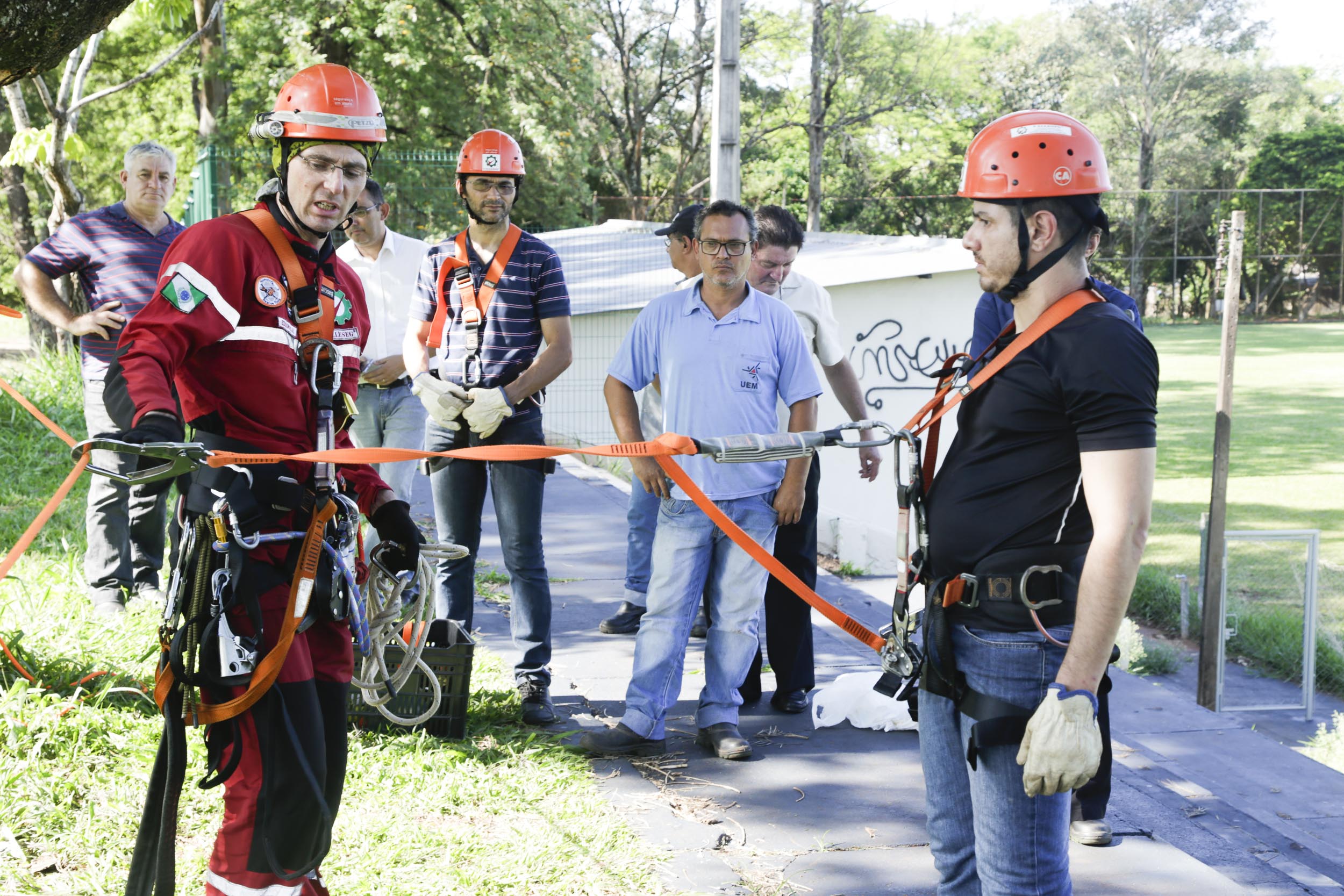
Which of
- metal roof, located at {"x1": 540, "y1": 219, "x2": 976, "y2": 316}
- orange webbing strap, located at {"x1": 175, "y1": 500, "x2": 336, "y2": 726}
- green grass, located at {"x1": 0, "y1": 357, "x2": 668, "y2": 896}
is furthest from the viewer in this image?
metal roof, located at {"x1": 540, "y1": 219, "x2": 976, "y2": 316}

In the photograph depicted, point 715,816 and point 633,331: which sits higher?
point 633,331

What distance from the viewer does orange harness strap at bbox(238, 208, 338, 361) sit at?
2.92 meters

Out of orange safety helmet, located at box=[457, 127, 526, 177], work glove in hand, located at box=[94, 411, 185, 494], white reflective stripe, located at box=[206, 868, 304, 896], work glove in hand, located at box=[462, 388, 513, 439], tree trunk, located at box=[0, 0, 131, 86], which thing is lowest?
white reflective stripe, located at box=[206, 868, 304, 896]

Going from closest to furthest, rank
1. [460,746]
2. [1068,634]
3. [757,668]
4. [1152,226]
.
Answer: [1068,634], [460,746], [757,668], [1152,226]

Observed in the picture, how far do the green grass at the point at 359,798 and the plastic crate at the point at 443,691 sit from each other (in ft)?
0.22

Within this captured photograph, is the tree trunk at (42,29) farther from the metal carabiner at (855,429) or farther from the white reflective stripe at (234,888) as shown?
the metal carabiner at (855,429)

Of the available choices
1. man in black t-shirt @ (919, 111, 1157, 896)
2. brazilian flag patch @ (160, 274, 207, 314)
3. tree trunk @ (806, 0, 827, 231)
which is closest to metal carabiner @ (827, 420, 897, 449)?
man in black t-shirt @ (919, 111, 1157, 896)

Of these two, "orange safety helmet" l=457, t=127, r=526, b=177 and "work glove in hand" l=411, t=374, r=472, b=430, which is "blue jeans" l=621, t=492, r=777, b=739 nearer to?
"work glove in hand" l=411, t=374, r=472, b=430

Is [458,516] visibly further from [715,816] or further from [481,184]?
[715,816]

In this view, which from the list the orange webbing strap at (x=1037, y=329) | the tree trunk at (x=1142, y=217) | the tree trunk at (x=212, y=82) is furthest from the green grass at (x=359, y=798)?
the tree trunk at (x=1142, y=217)

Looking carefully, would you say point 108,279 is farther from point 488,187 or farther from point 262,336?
point 262,336

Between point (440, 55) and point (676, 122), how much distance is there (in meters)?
22.4

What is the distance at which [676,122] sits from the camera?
150 ft

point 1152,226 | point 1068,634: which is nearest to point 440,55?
point 1068,634
